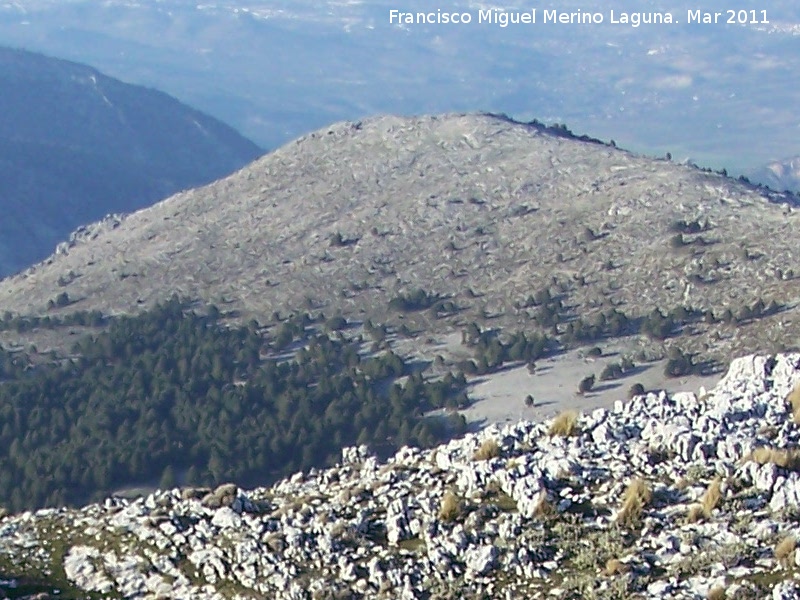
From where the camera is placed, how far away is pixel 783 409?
67.9ft

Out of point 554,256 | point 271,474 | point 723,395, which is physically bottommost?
point 271,474

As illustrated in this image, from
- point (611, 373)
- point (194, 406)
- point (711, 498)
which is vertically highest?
point (711, 498)

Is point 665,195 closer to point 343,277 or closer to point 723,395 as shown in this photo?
Answer: point 343,277

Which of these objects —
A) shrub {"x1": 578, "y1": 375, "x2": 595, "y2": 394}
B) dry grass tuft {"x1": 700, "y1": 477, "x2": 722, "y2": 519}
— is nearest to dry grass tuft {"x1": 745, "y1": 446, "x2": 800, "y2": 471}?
dry grass tuft {"x1": 700, "y1": 477, "x2": 722, "y2": 519}

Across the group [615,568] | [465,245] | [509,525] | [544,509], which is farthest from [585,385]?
[615,568]

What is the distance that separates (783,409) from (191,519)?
9.75m

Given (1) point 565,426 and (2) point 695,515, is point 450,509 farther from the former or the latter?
(2) point 695,515

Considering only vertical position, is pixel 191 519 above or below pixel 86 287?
above

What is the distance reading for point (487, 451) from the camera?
20.7 metres

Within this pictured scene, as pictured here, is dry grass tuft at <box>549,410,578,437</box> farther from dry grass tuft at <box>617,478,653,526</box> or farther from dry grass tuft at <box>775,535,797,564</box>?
dry grass tuft at <box>775,535,797,564</box>

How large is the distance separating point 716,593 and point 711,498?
220 centimetres

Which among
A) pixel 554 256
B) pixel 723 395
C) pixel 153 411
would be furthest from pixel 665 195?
pixel 723 395

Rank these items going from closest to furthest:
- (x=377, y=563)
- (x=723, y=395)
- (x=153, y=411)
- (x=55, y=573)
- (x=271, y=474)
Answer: (x=377, y=563)
(x=55, y=573)
(x=723, y=395)
(x=271, y=474)
(x=153, y=411)

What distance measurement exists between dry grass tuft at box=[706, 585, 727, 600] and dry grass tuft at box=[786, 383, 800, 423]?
16.6 feet
